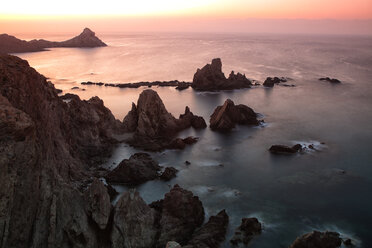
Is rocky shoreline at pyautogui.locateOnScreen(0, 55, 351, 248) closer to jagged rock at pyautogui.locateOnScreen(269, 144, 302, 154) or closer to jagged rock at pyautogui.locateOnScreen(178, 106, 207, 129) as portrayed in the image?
jagged rock at pyautogui.locateOnScreen(269, 144, 302, 154)

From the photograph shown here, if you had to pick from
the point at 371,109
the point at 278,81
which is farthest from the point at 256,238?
the point at 278,81

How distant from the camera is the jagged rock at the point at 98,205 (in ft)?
79.2

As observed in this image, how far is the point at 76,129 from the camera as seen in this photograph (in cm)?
4456

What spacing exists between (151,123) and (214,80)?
145 ft

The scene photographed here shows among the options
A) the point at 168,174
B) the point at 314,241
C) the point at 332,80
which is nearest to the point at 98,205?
the point at 168,174

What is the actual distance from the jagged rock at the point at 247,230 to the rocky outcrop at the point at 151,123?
20925 mm

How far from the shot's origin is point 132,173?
3769 centimetres

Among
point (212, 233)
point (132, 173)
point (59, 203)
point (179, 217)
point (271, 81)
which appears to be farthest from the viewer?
point (271, 81)

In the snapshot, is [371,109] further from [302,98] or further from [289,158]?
[289,158]

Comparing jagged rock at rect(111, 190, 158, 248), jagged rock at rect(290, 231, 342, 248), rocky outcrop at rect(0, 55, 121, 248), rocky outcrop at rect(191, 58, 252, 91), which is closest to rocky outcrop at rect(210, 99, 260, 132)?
rocky outcrop at rect(0, 55, 121, 248)

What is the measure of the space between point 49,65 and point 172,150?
108850 millimetres

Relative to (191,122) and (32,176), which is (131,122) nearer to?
(191,122)

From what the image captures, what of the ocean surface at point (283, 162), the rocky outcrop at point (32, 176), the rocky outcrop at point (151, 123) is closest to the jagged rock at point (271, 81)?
the ocean surface at point (283, 162)

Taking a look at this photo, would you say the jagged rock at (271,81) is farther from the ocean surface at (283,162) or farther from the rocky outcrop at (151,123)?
the rocky outcrop at (151,123)
